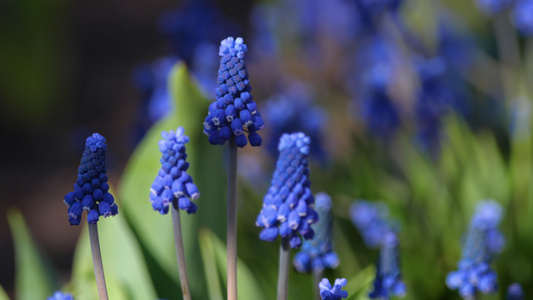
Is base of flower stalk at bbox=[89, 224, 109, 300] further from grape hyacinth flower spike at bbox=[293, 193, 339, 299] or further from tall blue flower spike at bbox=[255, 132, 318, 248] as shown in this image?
grape hyacinth flower spike at bbox=[293, 193, 339, 299]

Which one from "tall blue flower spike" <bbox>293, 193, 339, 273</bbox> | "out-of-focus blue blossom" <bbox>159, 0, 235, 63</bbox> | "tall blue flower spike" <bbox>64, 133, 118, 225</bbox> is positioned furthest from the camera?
"out-of-focus blue blossom" <bbox>159, 0, 235, 63</bbox>

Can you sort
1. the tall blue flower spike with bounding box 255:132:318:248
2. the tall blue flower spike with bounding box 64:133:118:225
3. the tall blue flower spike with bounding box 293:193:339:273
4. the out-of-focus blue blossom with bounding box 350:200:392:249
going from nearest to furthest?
1. the tall blue flower spike with bounding box 64:133:118:225
2. the tall blue flower spike with bounding box 255:132:318:248
3. the tall blue flower spike with bounding box 293:193:339:273
4. the out-of-focus blue blossom with bounding box 350:200:392:249

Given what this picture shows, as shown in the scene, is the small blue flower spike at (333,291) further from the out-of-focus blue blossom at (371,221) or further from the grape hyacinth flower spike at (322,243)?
the out-of-focus blue blossom at (371,221)

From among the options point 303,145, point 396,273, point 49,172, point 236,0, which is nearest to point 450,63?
point 396,273

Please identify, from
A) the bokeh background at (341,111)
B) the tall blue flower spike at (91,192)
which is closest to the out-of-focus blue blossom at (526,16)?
the bokeh background at (341,111)

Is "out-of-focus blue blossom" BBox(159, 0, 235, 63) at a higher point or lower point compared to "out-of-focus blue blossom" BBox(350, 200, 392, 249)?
higher

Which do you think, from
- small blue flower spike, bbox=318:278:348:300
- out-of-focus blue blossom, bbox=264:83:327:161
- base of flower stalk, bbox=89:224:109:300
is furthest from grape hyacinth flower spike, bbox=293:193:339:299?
out-of-focus blue blossom, bbox=264:83:327:161

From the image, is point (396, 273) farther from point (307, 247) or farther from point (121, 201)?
point (121, 201)

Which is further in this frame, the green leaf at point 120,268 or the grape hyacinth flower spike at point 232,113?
the green leaf at point 120,268
